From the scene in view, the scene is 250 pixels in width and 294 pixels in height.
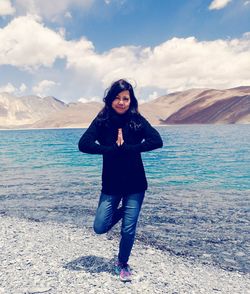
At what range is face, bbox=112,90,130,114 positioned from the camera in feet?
18.9

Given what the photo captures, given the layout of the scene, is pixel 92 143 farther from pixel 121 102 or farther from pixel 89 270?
pixel 89 270

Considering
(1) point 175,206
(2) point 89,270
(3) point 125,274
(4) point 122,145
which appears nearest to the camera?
(4) point 122,145

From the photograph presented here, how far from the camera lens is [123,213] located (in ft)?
19.7

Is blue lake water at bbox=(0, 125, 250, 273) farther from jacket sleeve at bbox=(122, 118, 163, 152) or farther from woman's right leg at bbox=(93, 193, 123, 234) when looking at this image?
jacket sleeve at bbox=(122, 118, 163, 152)

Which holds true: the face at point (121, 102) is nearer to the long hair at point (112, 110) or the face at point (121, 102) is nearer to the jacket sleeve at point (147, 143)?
the long hair at point (112, 110)

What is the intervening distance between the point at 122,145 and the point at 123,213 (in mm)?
1244

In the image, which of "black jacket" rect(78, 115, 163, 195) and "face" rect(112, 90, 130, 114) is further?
"face" rect(112, 90, 130, 114)

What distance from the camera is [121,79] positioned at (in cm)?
586

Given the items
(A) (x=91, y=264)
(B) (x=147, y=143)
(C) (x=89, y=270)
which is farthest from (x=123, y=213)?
(A) (x=91, y=264)

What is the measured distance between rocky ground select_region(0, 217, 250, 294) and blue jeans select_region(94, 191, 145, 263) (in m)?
0.93

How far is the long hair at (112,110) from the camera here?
573cm

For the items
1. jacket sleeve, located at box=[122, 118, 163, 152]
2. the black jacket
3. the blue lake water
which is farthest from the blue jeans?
the blue lake water

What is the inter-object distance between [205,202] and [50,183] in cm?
1085

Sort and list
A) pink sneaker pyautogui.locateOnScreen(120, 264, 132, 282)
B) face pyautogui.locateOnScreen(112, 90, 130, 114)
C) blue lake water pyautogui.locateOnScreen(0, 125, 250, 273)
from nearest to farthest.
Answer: face pyautogui.locateOnScreen(112, 90, 130, 114), pink sneaker pyautogui.locateOnScreen(120, 264, 132, 282), blue lake water pyautogui.locateOnScreen(0, 125, 250, 273)
